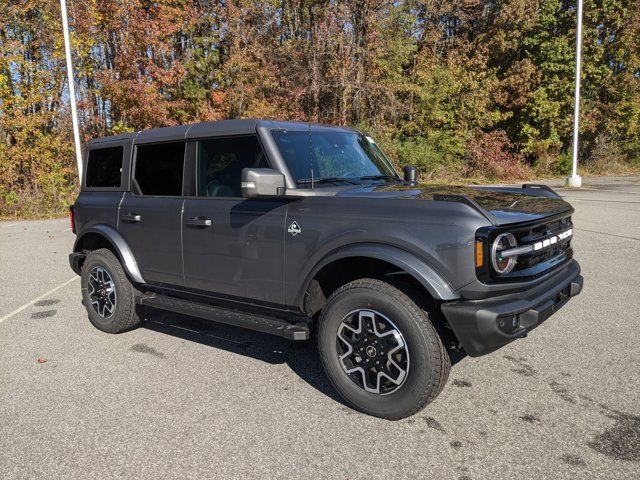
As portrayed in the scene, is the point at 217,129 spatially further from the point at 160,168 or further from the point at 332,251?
the point at 332,251

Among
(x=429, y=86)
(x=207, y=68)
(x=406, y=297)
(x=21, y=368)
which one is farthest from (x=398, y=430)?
(x=429, y=86)

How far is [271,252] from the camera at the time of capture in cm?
358

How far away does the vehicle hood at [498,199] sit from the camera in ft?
9.78

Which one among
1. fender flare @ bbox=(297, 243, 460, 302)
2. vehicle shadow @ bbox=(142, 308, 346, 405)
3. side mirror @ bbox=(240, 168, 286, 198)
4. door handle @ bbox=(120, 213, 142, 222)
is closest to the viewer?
fender flare @ bbox=(297, 243, 460, 302)

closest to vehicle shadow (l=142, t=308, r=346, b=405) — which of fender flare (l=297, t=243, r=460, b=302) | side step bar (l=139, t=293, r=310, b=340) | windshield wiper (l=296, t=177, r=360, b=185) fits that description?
side step bar (l=139, t=293, r=310, b=340)

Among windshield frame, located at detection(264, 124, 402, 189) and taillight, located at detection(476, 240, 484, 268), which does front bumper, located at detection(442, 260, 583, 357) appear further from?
windshield frame, located at detection(264, 124, 402, 189)

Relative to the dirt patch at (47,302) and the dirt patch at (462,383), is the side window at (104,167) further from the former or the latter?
the dirt patch at (462,383)

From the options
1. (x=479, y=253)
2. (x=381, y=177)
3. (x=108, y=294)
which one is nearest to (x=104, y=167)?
(x=108, y=294)

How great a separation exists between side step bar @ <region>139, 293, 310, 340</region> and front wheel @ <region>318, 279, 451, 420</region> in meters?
0.23

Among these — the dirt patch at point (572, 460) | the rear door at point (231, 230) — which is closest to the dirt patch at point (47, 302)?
the rear door at point (231, 230)

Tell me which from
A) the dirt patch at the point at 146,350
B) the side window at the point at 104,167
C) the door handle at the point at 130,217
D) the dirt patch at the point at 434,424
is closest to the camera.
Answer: the dirt patch at the point at 434,424

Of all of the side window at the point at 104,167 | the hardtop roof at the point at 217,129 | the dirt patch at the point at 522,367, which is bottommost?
the dirt patch at the point at 522,367

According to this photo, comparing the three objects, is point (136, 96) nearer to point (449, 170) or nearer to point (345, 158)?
point (449, 170)

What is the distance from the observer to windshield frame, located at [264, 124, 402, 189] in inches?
144
